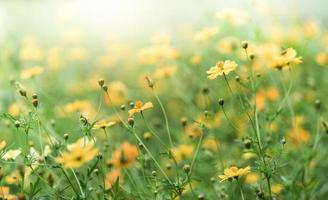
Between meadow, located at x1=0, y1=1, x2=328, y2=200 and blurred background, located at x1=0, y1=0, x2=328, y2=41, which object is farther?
blurred background, located at x1=0, y1=0, x2=328, y2=41

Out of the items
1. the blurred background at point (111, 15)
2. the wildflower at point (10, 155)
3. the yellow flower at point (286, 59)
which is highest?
the blurred background at point (111, 15)

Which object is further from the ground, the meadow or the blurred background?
the blurred background

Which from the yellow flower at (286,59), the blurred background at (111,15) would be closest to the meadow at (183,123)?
the yellow flower at (286,59)

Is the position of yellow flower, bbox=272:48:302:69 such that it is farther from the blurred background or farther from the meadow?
the blurred background

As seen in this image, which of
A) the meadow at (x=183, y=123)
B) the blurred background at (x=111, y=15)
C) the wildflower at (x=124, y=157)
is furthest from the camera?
the blurred background at (x=111, y=15)

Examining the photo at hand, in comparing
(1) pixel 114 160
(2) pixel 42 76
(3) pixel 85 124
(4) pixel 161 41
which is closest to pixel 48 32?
(2) pixel 42 76

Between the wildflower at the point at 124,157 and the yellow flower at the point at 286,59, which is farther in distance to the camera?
the wildflower at the point at 124,157

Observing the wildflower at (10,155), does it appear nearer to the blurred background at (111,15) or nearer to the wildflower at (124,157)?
the wildflower at (124,157)

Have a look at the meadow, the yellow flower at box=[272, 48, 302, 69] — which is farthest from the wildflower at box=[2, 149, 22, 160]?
the yellow flower at box=[272, 48, 302, 69]
